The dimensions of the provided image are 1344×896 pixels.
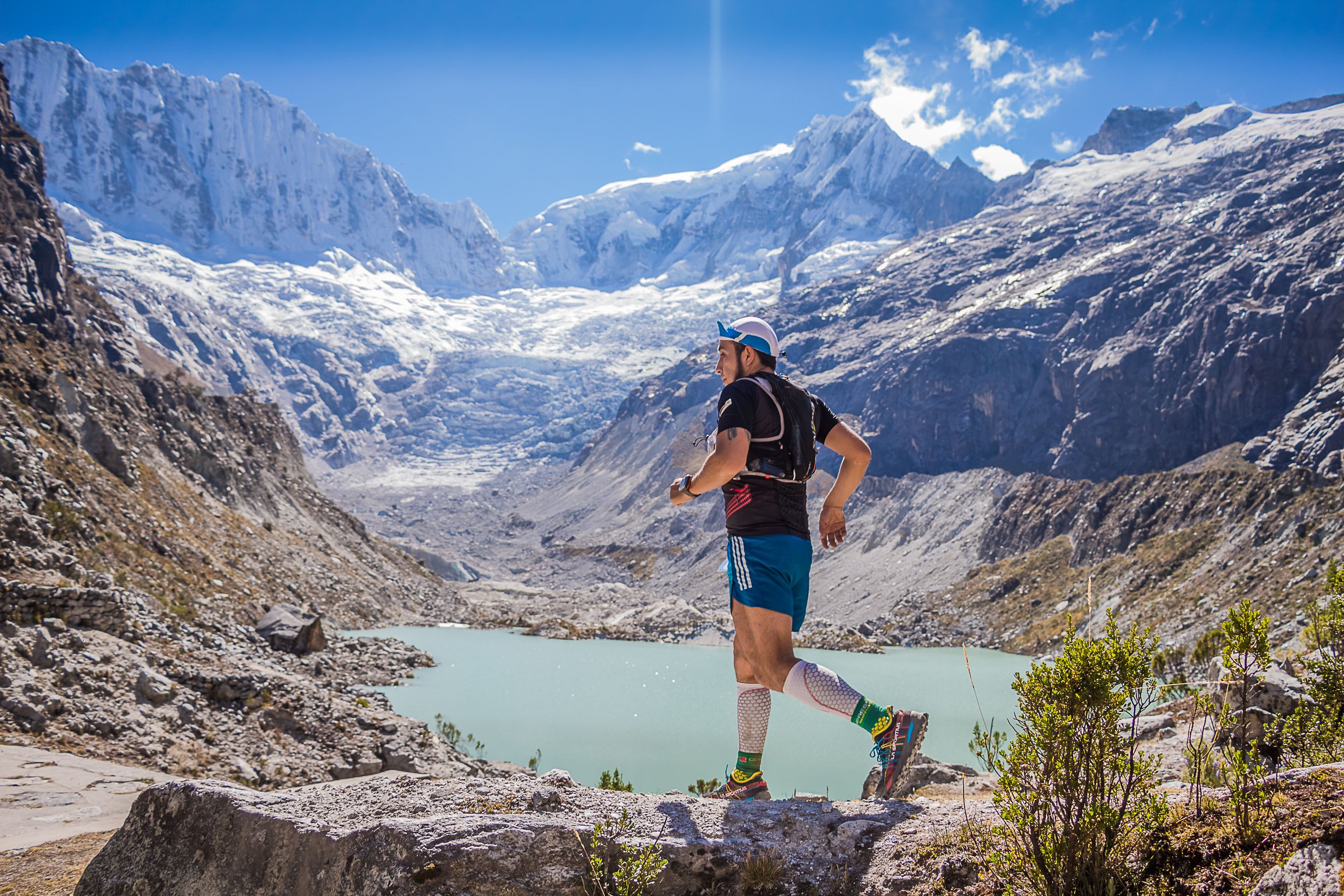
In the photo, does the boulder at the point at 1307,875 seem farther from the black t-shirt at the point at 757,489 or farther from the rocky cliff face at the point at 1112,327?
the rocky cliff face at the point at 1112,327

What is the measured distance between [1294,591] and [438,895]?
3622cm

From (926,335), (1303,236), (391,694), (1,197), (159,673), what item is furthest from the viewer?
(926,335)

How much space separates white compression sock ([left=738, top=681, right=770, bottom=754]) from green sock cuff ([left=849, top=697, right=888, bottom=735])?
1.75 feet

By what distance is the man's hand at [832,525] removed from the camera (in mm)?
4905

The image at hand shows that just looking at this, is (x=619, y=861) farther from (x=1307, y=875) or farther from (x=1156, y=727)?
(x=1156, y=727)

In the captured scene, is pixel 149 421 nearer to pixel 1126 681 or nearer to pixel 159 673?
pixel 159 673

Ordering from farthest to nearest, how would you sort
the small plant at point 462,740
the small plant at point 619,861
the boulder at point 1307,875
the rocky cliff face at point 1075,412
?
the rocky cliff face at point 1075,412 → the small plant at point 462,740 → the small plant at point 619,861 → the boulder at point 1307,875

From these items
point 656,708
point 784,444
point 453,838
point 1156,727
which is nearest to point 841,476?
point 784,444

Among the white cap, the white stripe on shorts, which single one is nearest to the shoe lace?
the white stripe on shorts

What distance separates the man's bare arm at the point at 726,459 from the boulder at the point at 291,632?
19.1 meters

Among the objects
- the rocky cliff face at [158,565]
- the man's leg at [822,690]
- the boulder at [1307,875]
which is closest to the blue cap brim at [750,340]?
the man's leg at [822,690]

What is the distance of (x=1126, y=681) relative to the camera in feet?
8.63

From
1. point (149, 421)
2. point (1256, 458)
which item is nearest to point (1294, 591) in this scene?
point (149, 421)

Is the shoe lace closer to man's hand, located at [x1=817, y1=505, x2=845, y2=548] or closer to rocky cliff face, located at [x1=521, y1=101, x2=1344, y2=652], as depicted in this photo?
man's hand, located at [x1=817, y1=505, x2=845, y2=548]
